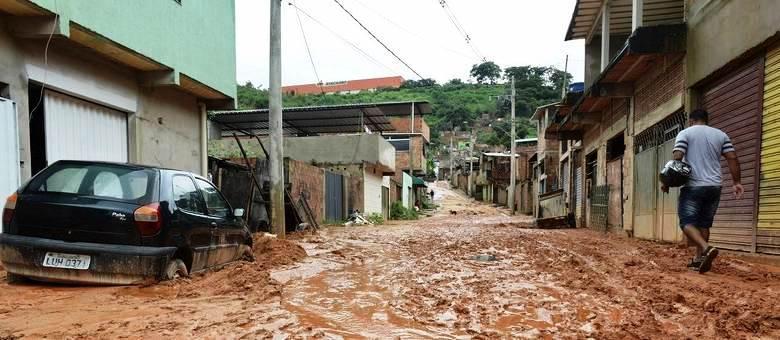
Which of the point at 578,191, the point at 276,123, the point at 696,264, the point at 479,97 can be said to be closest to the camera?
the point at 696,264

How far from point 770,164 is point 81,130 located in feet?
30.5

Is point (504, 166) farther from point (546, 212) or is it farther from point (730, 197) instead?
point (730, 197)

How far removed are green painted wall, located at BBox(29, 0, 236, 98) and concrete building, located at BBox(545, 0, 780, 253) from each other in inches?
312

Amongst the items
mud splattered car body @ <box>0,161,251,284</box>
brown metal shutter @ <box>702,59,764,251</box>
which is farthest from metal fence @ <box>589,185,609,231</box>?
mud splattered car body @ <box>0,161,251,284</box>

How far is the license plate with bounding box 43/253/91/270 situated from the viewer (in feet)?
14.0

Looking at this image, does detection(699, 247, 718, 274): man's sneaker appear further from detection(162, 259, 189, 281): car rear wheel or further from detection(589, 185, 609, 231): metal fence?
detection(589, 185, 609, 231): metal fence

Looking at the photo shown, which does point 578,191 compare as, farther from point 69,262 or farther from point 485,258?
point 69,262

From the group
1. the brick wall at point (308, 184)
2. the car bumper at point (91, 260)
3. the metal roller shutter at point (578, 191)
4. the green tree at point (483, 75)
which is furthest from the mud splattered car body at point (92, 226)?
the green tree at point (483, 75)

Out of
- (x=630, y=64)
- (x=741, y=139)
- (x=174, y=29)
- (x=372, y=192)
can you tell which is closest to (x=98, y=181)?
(x=174, y=29)

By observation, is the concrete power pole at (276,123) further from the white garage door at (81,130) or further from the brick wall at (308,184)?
the brick wall at (308,184)

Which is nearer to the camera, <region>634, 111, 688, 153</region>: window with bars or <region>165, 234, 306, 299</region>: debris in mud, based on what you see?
<region>165, 234, 306, 299</region>: debris in mud

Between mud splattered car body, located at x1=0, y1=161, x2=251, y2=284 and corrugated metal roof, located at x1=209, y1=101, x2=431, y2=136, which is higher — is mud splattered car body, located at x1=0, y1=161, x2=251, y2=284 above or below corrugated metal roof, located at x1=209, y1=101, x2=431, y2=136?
below

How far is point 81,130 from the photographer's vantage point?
7.40 m

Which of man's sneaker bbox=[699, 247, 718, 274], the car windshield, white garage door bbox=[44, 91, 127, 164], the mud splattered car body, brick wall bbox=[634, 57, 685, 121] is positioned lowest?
man's sneaker bbox=[699, 247, 718, 274]
